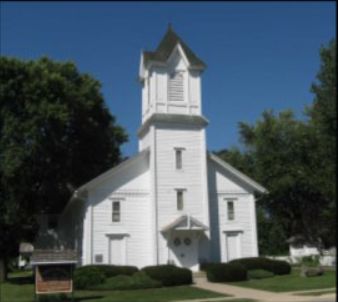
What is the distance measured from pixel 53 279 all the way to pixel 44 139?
18.6 metres

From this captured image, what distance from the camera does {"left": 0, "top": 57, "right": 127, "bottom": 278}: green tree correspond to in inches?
1527

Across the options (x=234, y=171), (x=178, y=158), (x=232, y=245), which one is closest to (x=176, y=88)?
(x=178, y=158)

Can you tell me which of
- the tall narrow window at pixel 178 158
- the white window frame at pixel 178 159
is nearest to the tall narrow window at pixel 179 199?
the white window frame at pixel 178 159

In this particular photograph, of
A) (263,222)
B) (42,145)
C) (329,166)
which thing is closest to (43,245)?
(42,145)

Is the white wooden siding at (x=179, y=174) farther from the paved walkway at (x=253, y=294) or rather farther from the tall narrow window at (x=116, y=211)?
the paved walkway at (x=253, y=294)

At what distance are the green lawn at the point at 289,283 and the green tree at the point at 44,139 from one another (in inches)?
665

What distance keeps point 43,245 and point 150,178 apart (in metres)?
17.2

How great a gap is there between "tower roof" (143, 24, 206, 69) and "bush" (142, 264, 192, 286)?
16411 millimetres

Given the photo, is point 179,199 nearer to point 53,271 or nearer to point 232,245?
point 232,245

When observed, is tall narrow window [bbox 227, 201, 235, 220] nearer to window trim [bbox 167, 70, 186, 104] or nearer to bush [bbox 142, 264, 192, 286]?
window trim [bbox 167, 70, 186, 104]

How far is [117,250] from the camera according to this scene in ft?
126

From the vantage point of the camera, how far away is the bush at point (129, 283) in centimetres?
2905

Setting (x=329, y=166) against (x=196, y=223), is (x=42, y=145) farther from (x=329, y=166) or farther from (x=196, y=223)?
(x=329, y=166)

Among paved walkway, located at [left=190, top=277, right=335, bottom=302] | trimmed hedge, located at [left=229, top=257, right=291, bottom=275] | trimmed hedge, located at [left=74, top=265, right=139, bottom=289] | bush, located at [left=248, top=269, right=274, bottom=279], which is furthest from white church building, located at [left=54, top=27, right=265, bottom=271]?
paved walkway, located at [left=190, top=277, right=335, bottom=302]
